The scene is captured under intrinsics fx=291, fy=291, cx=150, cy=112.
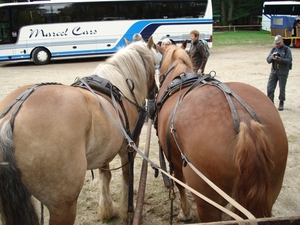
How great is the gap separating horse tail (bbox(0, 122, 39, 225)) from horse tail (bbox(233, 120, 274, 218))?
1.37 meters

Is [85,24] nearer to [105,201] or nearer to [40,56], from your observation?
[40,56]

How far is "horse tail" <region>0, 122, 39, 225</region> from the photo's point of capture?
1.78m

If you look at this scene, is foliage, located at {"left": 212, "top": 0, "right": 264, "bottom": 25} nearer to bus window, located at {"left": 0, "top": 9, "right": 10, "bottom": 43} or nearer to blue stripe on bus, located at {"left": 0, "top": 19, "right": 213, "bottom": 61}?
blue stripe on bus, located at {"left": 0, "top": 19, "right": 213, "bottom": 61}

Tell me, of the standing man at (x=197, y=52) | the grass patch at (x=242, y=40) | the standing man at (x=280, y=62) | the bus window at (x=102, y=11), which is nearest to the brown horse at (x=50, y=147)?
the standing man at (x=197, y=52)

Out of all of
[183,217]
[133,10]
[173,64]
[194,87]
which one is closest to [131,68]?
[173,64]

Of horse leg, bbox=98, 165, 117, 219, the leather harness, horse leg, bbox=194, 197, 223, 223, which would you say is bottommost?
horse leg, bbox=98, 165, 117, 219

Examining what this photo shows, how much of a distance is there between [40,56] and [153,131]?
11108 millimetres

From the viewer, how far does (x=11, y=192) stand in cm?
184

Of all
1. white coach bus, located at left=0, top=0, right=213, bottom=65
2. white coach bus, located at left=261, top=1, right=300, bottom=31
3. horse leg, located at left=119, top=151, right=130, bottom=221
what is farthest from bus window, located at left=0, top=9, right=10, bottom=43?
white coach bus, located at left=261, top=1, right=300, bottom=31

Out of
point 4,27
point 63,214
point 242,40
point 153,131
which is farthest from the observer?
point 242,40

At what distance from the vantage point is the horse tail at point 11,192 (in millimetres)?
1779

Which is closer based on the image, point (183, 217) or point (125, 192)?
point (183, 217)

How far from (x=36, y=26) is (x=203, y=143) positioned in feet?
49.0

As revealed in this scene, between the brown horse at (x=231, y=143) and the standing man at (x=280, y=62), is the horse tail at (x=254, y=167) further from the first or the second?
the standing man at (x=280, y=62)
